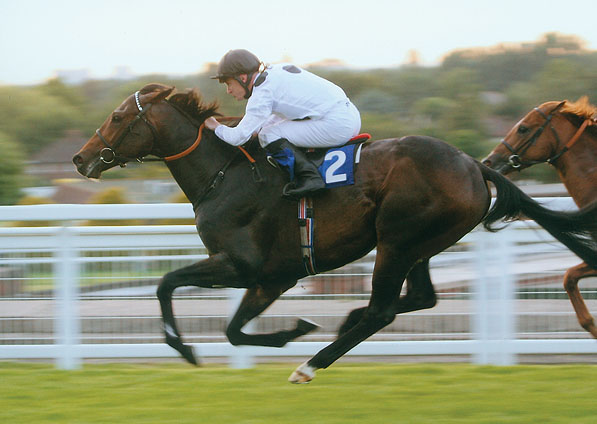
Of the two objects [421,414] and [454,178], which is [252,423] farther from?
[454,178]

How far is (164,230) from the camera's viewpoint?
4.96 meters

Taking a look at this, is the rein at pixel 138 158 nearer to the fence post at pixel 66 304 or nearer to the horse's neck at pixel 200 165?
the horse's neck at pixel 200 165

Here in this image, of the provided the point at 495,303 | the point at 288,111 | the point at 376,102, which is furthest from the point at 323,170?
the point at 376,102

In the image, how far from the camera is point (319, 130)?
412 centimetres

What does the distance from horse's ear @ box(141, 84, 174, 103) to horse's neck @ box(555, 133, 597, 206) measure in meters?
2.63

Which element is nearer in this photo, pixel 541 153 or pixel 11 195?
pixel 541 153

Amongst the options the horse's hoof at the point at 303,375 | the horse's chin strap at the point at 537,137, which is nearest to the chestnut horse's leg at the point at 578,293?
the horse's chin strap at the point at 537,137

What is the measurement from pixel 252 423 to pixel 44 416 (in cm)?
102

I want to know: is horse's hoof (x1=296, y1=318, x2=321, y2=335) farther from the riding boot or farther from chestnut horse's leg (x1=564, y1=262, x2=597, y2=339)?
chestnut horse's leg (x1=564, y1=262, x2=597, y2=339)

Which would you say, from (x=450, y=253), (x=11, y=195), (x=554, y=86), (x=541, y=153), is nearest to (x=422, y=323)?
(x=450, y=253)

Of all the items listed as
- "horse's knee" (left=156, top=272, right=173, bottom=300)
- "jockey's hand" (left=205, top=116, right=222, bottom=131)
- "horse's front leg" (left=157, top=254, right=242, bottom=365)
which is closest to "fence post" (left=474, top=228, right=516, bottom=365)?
"horse's front leg" (left=157, top=254, right=242, bottom=365)

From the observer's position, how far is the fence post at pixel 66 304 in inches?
196

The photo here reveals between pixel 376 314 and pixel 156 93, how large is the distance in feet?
5.46

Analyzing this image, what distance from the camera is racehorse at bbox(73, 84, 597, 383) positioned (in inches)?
159
